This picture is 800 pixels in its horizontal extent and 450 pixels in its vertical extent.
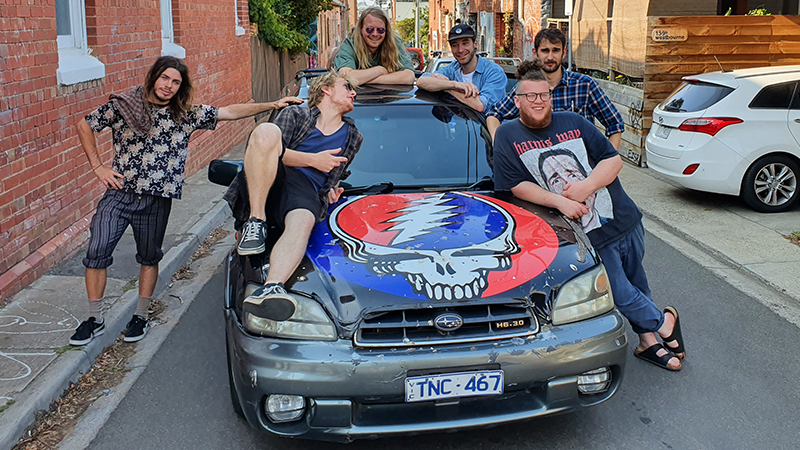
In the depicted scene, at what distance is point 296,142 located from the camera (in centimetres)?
445

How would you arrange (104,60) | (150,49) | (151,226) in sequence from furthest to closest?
(150,49)
(104,60)
(151,226)

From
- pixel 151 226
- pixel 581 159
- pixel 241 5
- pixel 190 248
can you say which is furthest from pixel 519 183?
pixel 241 5

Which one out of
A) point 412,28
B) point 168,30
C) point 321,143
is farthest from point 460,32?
point 412,28

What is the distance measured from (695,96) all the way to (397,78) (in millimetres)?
4530

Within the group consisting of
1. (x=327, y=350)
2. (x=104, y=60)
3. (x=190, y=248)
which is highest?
(x=104, y=60)

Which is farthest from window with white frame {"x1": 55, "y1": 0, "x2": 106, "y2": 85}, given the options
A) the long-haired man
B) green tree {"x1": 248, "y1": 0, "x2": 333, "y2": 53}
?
green tree {"x1": 248, "y1": 0, "x2": 333, "y2": 53}

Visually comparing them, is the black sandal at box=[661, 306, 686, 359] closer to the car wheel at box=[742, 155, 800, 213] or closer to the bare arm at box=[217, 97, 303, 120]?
the bare arm at box=[217, 97, 303, 120]

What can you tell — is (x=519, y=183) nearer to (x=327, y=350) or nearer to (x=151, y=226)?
(x=327, y=350)

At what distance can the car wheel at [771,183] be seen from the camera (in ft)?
28.2

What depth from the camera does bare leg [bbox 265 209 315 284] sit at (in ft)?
11.5

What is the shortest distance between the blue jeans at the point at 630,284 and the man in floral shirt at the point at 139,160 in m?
2.15

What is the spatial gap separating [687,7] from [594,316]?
16.0m

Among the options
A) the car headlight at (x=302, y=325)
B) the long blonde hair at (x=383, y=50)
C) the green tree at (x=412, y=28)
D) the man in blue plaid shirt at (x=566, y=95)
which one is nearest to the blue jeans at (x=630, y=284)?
the man in blue plaid shirt at (x=566, y=95)

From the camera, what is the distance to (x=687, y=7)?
1764 centimetres
